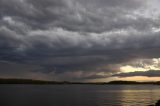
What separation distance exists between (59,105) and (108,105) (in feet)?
57.6

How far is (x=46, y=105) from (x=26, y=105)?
676 cm

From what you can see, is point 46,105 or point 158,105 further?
point 46,105

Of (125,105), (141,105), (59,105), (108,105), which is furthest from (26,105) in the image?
(141,105)

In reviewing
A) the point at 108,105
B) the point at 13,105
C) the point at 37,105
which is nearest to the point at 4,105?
the point at 13,105

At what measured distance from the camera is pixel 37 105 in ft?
282

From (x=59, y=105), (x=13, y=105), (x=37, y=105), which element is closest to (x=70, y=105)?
(x=59, y=105)

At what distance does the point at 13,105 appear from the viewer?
8512 centimetres

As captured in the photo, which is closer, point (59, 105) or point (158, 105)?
point (158, 105)

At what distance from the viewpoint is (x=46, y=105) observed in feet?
283

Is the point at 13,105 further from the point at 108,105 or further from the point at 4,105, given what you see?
the point at 108,105

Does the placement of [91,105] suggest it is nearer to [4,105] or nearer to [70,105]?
[70,105]

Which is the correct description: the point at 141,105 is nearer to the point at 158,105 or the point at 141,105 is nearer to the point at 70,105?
the point at 158,105

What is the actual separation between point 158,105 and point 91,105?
77.7 feet

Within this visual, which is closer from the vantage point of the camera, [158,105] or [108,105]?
[158,105]
